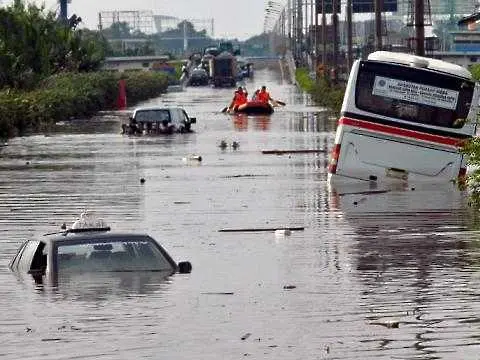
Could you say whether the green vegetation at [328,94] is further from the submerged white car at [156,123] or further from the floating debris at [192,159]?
the floating debris at [192,159]

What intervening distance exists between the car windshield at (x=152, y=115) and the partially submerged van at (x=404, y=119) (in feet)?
86.9

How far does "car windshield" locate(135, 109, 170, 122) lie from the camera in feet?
196

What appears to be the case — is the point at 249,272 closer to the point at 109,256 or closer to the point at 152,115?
the point at 109,256

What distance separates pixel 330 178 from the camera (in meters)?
34.7

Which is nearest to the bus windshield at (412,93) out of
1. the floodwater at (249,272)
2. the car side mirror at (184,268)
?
the floodwater at (249,272)

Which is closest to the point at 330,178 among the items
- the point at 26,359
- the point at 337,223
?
the point at 337,223

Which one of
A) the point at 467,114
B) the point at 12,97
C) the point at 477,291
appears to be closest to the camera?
the point at 477,291

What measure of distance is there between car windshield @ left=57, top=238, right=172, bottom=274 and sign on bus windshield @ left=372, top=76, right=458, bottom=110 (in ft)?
48.1

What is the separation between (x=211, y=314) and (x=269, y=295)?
5.34 ft

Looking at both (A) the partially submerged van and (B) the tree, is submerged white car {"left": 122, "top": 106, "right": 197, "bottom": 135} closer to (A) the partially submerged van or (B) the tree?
(B) the tree

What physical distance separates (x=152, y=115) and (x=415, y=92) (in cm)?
2761

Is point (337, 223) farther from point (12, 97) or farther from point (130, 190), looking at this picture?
point (12, 97)

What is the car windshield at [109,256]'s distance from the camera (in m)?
18.8

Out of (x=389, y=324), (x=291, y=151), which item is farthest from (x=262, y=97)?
(x=389, y=324)
